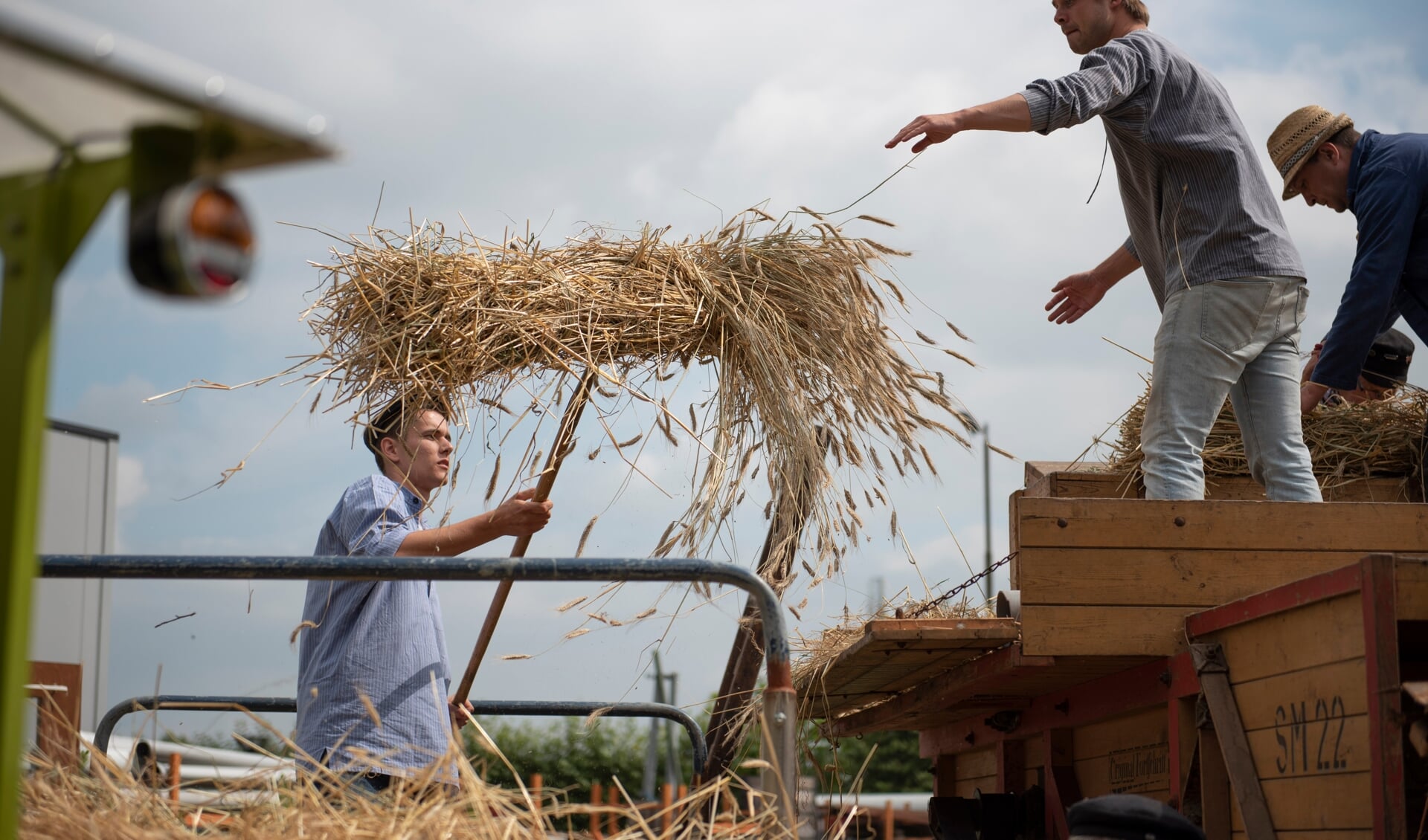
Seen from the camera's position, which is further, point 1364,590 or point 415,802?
point 1364,590

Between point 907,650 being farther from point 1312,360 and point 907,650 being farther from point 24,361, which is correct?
point 24,361

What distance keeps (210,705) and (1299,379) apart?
304 centimetres

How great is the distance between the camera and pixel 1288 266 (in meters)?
3.51

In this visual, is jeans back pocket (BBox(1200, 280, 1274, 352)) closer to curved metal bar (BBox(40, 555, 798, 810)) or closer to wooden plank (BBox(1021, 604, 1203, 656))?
wooden plank (BBox(1021, 604, 1203, 656))

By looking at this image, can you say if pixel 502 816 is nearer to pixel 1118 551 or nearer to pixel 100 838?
pixel 100 838

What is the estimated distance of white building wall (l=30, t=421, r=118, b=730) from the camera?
12.2 meters

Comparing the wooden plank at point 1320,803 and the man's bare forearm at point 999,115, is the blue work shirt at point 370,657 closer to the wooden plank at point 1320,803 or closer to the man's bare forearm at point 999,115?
the man's bare forearm at point 999,115

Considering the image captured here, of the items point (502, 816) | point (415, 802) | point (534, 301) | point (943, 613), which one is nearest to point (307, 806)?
point (415, 802)

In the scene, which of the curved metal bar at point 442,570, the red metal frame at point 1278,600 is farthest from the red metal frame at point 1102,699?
the curved metal bar at point 442,570

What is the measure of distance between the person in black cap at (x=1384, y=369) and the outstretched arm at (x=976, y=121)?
165 centimetres

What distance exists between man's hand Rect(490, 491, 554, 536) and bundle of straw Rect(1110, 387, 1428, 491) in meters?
2.02

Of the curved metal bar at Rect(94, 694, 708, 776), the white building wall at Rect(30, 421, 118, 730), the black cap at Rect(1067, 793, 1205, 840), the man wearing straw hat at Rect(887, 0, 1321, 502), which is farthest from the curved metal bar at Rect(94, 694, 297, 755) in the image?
the white building wall at Rect(30, 421, 118, 730)

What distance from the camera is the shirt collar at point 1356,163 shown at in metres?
3.57

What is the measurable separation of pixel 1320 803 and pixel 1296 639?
335 millimetres
